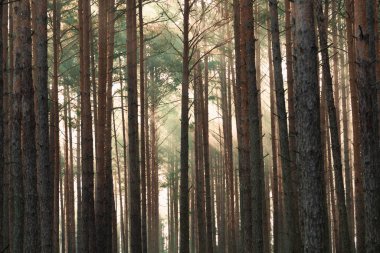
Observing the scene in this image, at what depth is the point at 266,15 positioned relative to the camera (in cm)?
1437

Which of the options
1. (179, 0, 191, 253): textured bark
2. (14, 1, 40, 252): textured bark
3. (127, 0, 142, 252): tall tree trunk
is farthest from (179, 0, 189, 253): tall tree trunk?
(14, 1, 40, 252): textured bark

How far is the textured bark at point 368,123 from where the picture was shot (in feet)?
27.0

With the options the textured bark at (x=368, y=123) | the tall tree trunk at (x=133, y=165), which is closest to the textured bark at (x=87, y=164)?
the tall tree trunk at (x=133, y=165)

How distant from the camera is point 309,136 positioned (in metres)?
5.98

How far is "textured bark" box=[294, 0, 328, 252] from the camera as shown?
234 inches

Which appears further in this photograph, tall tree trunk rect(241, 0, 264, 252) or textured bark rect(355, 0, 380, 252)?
tall tree trunk rect(241, 0, 264, 252)

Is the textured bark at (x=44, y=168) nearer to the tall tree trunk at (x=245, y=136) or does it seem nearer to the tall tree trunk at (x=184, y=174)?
the tall tree trunk at (x=184, y=174)

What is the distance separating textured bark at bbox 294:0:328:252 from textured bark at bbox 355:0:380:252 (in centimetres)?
255

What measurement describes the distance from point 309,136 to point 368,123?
284 cm

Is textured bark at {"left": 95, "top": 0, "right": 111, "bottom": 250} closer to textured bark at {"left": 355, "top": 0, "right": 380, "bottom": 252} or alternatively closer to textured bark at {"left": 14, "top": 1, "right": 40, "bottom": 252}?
textured bark at {"left": 14, "top": 1, "right": 40, "bottom": 252}

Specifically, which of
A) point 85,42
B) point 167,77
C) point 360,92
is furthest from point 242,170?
point 167,77

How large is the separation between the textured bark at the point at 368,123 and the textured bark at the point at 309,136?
2553mm

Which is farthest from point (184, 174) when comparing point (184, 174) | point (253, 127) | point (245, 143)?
point (253, 127)

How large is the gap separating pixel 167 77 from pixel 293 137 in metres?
11.9
